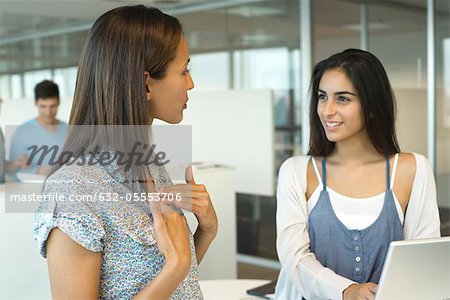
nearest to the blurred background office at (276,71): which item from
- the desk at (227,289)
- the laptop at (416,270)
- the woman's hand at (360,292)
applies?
the desk at (227,289)

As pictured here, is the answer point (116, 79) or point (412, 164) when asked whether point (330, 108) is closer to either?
point (412, 164)

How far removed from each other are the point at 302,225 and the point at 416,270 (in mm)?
528

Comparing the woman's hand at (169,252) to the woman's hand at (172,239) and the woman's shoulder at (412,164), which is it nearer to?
the woman's hand at (172,239)

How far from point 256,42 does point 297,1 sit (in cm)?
49

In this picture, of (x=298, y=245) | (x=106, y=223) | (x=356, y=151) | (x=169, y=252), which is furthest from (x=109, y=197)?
(x=356, y=151)

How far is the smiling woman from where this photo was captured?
6.25 feet

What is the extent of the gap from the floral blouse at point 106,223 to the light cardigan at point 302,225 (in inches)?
31.3

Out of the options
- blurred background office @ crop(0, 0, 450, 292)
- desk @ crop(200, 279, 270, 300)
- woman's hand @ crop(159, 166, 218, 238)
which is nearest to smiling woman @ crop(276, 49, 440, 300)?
desk @ crop(200, 279, 270, 300)

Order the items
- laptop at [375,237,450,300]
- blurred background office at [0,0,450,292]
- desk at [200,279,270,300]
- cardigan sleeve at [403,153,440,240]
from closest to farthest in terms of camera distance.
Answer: laptop at [375,237,450,300], cardigan sleeve at [403,153,440,240], desk at [200,279,270,300], blurred background office at [0,0,450,292]

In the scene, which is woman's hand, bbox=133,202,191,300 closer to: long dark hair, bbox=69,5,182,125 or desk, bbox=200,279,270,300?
long dark hair, bbox=69,5,182,125

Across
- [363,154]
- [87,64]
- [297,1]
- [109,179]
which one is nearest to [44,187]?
[109,179]

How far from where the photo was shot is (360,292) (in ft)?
5.55

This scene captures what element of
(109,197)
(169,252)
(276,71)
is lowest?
(169,252)

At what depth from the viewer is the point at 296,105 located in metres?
5.09
